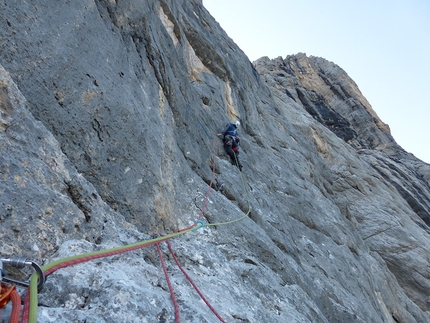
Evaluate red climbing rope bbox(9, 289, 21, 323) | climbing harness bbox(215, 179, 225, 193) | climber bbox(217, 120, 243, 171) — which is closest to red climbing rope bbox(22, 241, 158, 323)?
red climbing rope bbox(9, 289, 21, 323)

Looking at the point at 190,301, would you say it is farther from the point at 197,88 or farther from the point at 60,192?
the point at 197,88

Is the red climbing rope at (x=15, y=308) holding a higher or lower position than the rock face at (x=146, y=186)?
lower

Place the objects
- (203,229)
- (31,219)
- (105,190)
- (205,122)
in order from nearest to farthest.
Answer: (31,219) → (105,190) → (203,229) → (205,122)

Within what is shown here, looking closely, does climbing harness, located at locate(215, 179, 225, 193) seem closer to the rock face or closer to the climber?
the rock face

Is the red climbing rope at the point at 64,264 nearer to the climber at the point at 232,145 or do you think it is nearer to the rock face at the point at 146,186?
the rock face at the point at 146,186

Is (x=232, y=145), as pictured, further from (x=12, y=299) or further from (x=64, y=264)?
(x=12, y=299)

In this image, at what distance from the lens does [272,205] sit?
29.7 ft

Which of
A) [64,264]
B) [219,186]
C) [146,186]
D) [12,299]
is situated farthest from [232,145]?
[12,299]

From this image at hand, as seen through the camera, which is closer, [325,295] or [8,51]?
[8,51]

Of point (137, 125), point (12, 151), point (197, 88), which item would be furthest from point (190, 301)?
point (197, 88)

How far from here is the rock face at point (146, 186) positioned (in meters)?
2.91

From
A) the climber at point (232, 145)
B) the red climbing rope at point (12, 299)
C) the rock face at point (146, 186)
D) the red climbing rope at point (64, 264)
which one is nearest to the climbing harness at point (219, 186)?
the rock face at point (146, 186)

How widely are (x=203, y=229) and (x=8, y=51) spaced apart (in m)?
3.35

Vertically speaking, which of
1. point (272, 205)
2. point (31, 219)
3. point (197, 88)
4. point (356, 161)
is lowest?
point (31, 219)
